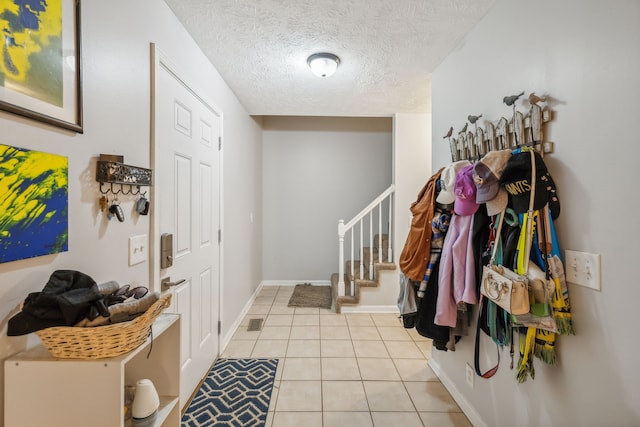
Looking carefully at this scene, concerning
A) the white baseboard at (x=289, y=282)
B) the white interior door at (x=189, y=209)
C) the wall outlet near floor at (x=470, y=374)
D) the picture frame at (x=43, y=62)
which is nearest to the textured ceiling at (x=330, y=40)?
the white interior door at (x=189, y=209)

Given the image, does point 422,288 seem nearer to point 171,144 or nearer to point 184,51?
point 171,144

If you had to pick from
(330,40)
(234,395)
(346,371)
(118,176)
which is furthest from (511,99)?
(234,395)

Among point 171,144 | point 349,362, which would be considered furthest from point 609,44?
point 349,362

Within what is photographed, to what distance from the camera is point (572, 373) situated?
1.07 meters

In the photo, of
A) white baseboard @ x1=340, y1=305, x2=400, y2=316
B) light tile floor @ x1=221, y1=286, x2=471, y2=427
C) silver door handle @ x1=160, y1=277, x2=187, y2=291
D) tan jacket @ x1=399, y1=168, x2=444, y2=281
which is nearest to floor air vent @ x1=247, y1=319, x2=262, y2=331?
light tile floor @ x1=221, y1=286, x2=471, y2=427

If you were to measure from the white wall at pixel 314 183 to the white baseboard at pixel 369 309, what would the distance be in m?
1.09

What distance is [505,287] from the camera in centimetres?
111

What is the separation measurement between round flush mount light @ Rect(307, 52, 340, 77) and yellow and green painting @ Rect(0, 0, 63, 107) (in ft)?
4.80

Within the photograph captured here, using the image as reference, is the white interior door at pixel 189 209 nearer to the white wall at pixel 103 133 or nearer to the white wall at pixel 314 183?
the white wall at pixel 103 133

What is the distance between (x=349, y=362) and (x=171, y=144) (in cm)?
205

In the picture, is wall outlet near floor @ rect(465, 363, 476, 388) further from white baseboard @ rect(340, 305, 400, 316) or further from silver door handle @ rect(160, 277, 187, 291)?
silver door handle @ rect(160, 277, 187, 291)

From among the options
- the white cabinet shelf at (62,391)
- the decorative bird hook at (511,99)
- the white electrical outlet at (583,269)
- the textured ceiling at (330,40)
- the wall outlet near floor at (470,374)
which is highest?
the textured ceiling at (330,40)

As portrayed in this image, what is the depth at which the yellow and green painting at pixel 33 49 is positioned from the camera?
759mm

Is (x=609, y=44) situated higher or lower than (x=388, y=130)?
lower
